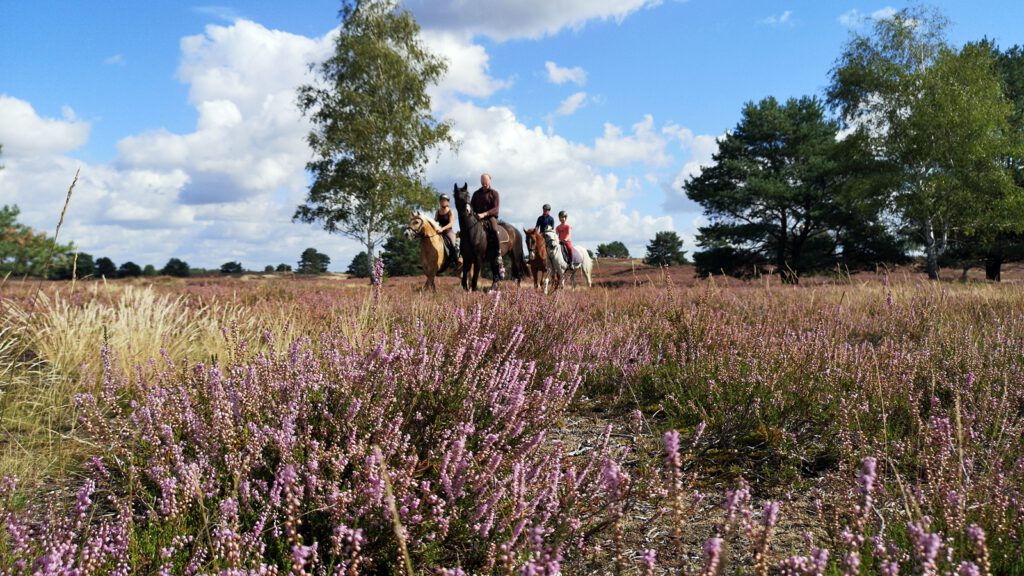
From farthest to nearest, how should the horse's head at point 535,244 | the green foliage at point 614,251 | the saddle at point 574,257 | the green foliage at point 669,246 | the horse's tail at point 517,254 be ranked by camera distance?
the green foliage at point 614,251 → the green foliage at point 669,246 → the saddle at point 574,257 → the horse's head at point 535,244 → the horse's tail at point 517,254

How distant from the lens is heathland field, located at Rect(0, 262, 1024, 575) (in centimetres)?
172

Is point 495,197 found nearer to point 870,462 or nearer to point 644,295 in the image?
point 644,295

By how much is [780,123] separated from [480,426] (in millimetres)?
30263

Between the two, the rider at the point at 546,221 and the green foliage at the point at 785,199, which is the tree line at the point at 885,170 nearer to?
the green foliage at the point at 785,199

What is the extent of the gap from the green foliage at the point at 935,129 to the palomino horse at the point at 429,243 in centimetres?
2226

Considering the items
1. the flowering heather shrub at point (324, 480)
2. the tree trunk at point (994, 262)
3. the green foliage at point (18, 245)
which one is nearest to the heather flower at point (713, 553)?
the flowering heather shrub at point (324, 480)

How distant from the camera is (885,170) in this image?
26172 millimetres

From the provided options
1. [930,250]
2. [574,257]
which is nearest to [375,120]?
[574,257]

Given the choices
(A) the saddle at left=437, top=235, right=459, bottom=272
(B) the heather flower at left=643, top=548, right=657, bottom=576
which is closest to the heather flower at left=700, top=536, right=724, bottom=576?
(B) the heather flower at left=643, top=548, right=657, bottom=576

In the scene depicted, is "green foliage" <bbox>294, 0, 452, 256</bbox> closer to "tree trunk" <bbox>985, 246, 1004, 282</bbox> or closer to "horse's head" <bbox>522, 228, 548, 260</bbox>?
"horse's head" <bbox>522, 228, 548, 260</bbox>

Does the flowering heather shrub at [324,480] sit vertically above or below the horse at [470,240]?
below

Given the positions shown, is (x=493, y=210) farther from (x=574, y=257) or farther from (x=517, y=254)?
(x=574, y=257)

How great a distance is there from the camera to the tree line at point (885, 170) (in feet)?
80.4

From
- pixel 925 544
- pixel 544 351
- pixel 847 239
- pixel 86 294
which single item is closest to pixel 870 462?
pixel 925 544
